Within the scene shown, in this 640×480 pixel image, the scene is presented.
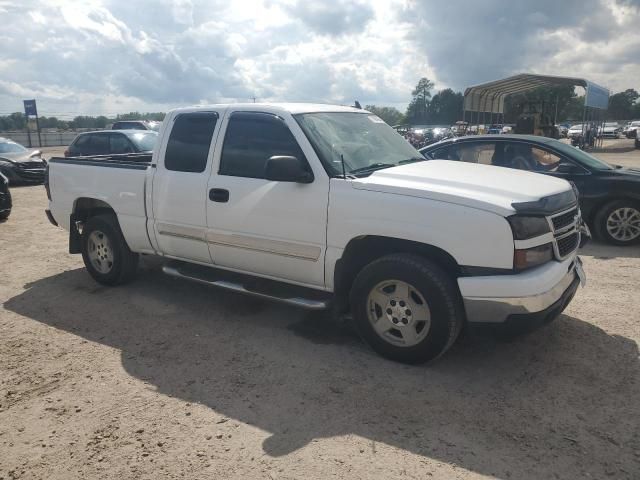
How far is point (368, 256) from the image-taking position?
13.1 feet

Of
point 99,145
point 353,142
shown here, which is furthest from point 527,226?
point 99,145

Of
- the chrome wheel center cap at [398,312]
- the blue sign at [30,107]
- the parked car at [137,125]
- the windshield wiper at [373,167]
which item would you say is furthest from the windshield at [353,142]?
the blue sign at [30,107]

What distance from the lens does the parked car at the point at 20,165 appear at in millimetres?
14867

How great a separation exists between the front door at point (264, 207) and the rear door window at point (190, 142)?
187 millimetres

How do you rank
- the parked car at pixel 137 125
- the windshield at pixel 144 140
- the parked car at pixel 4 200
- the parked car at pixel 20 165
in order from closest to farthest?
1. the parked car at pixel 4 200
2. the windshield at pixel 144 140
3. the parked car at pixel 20 165
4. the parked car at pixel 137 125

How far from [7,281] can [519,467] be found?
5.97 metres

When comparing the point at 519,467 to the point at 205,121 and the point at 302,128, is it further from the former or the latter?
the point at 205,121

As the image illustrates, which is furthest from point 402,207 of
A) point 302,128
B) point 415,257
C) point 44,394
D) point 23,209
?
point 23,209

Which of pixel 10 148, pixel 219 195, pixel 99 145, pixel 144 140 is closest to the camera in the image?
pixel 219 195

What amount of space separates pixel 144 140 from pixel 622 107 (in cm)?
13272

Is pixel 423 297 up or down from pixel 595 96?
down

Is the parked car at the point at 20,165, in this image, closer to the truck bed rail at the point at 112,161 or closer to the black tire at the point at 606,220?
the truck bed rail at the point at 112,161

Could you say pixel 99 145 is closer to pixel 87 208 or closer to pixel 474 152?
pixel 87 208

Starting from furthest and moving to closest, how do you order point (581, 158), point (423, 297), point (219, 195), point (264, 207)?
point (581, 158), point (219, 195), point (264, 207), point (423, 297)
